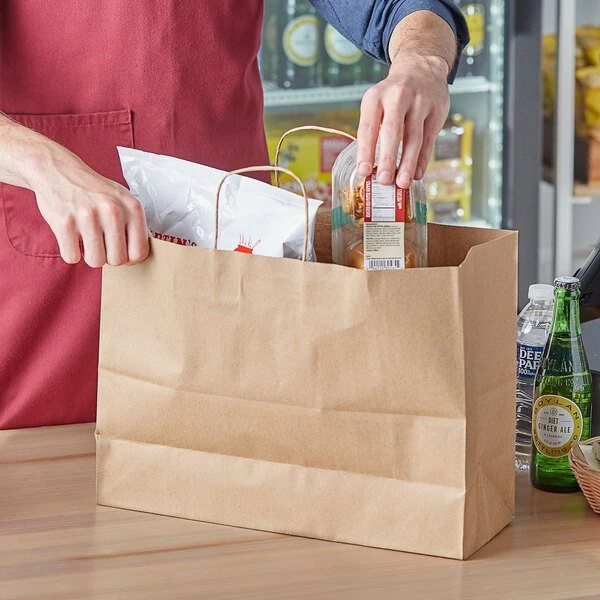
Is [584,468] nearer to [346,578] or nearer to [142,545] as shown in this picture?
[346,578]

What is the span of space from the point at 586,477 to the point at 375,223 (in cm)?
32

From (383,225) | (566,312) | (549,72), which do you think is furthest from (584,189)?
(383,225)

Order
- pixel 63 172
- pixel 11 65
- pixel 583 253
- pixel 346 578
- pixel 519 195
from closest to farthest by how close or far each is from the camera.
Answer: pixel 346 578 < pixel 63 172 < pixel 11 65 < pixel 519 195 < pixel 583 253

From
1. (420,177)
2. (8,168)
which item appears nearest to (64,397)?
(8,168)

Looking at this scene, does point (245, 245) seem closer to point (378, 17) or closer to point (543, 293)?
point (543, 293)

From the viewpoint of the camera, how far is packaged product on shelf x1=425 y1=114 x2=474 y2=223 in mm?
3215

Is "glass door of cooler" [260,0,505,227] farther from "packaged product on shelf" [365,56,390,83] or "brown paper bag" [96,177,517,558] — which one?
"brown paper bag" [96,177,517,558]

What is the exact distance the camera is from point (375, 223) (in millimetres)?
1022

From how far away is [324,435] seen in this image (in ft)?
3.26

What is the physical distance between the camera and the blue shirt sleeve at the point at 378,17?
1369mm

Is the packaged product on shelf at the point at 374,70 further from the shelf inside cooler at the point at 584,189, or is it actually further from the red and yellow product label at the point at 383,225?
the red and yellow product label at the point at 383,225

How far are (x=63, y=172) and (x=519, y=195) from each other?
7.06 ft

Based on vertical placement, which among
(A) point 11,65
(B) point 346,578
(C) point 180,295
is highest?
(A) point 11,65

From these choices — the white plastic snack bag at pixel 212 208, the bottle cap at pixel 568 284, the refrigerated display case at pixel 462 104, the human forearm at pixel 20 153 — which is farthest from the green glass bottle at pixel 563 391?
the refrigerated display case at pixel 462 104
